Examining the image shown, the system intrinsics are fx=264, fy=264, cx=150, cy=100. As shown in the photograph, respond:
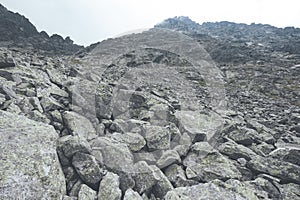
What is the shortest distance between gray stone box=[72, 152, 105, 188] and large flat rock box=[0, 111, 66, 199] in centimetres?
71

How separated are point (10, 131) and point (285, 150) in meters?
10.8

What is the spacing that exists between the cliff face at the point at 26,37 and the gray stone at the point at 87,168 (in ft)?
223

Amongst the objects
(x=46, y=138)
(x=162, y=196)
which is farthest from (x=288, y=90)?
(x=46, y=138)

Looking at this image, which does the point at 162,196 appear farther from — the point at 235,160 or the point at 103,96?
the point at 103,96

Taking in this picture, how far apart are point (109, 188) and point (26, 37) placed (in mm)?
88760

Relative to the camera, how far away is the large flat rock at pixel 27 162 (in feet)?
21.6

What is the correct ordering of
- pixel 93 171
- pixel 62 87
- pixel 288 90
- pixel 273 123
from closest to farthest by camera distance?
1. pixel 93 171
2. pixel 62 87
3. pixel 273 123
4. pixel 288 90

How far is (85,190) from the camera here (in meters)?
7.89

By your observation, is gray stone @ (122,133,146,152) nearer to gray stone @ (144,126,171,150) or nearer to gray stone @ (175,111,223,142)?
gray stone @ (144,126,171,150)

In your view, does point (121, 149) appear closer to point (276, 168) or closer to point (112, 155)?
point (112, 155)

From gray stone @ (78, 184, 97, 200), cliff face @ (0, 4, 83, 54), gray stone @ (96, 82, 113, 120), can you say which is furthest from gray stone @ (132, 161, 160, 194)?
cliff face @ (0, 4, 83, 54)

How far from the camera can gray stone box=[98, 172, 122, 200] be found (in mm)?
7849

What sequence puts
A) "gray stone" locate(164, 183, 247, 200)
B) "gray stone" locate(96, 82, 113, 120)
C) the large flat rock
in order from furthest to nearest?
"gray stone" locate(96, 82, 113, 120) → "gray stone" locate(164, 183, 247, 200) → the large flat rock

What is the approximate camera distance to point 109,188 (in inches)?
316
